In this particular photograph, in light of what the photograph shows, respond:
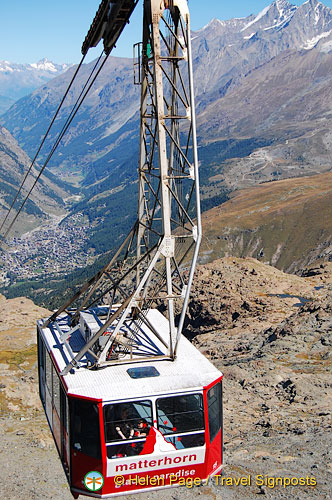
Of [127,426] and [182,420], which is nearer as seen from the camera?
[127,426]

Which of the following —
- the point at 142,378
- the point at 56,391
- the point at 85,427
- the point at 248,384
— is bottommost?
the point at 248,384

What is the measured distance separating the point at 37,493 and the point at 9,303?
1860 inches

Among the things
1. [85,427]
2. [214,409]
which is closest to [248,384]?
[214,409]

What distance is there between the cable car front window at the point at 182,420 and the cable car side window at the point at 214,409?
37 centimetres

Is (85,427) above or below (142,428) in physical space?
above

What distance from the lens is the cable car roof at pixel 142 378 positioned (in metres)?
18.6

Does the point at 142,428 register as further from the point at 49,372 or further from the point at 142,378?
the point at 49,372

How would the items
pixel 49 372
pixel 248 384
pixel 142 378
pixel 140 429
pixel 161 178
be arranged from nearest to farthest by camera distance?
pixel 140 429 → pixel 142 378 → pixel 161 178 → pixel 49 372 → pixel 248 384

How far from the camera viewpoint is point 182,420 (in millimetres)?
18859

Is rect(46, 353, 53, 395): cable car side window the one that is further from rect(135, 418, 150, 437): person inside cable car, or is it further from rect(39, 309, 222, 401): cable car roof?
rect(135, 418, 150, 437): person inside cable car

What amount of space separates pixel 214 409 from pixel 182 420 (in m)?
1.36

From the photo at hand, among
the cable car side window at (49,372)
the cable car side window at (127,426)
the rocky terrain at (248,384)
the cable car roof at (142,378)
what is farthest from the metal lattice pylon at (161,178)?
the rocky terrain at (248,384)

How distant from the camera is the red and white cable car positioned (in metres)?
18.4

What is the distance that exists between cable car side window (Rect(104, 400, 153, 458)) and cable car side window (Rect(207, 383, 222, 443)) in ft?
6.77
